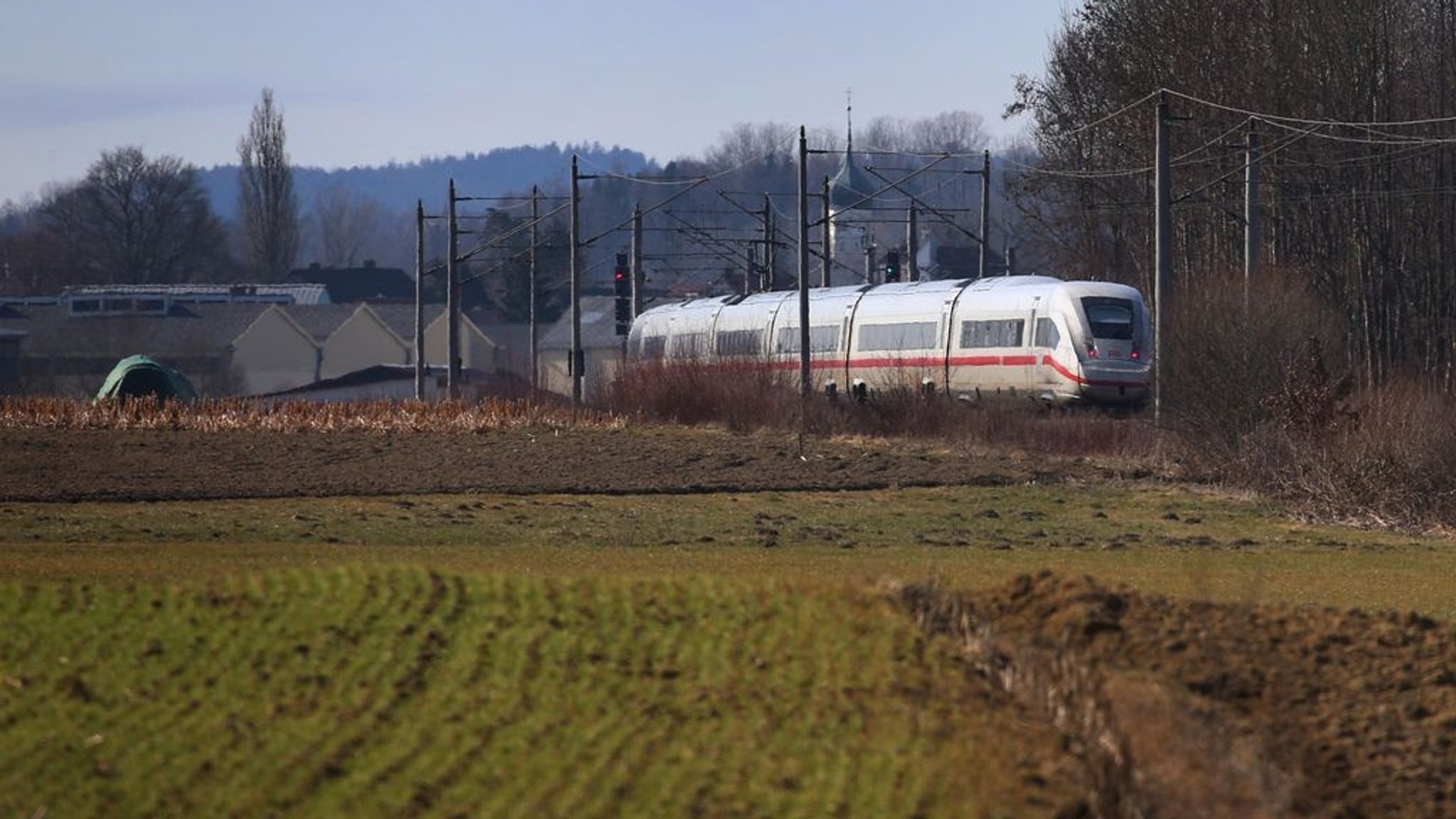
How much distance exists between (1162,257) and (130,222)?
10226 centimetres

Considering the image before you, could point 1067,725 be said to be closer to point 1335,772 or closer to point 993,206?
point 1335,772

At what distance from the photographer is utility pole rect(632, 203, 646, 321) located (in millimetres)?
63500

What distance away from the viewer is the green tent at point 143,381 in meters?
57.7

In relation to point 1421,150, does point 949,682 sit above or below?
below

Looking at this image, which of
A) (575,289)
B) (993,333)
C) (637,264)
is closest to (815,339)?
(575,289)

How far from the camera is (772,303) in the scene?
59188 millimetres

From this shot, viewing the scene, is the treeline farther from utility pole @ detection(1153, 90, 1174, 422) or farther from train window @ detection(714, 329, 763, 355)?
utility pole @ detection(1153, 90, 1174, 422)

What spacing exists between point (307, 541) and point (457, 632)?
11.3 metres

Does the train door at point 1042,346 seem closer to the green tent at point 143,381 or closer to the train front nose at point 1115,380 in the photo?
the train front nose at point 1115,380

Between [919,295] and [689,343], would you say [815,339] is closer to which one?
[919,295]

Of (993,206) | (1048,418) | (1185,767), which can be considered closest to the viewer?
(1185,767)

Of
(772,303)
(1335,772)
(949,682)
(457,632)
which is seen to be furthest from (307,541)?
(772,303)

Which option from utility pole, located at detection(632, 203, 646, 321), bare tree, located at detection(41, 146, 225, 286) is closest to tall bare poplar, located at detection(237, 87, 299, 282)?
bare tree, located at detection(41, 146, 225, 286)

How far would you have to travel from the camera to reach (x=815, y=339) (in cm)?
5738
